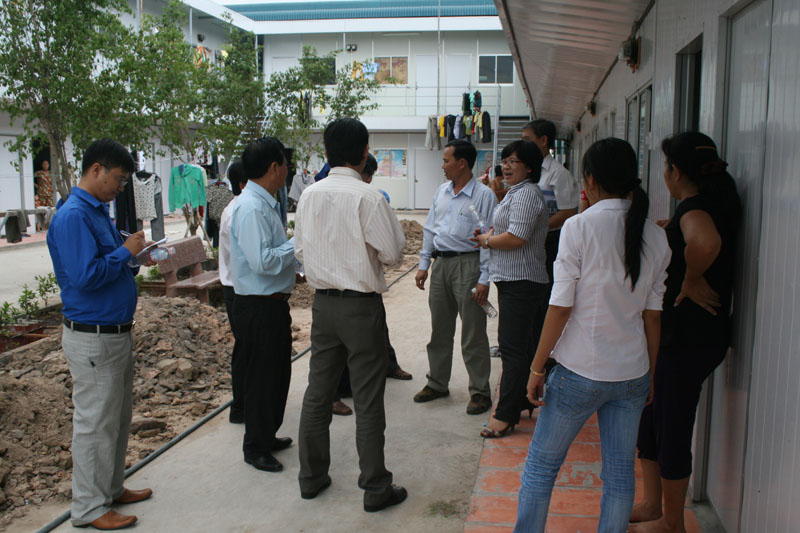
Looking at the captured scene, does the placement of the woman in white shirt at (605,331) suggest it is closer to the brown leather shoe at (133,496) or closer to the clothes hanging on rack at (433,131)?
the brown leather shoe at (133,496)

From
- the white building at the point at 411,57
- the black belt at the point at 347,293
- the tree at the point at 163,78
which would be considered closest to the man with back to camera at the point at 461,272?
the black belt at the point at 347,293

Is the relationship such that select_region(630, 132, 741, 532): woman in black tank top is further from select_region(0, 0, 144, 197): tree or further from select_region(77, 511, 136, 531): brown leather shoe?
select_region(0, 0, 144, 197): tree

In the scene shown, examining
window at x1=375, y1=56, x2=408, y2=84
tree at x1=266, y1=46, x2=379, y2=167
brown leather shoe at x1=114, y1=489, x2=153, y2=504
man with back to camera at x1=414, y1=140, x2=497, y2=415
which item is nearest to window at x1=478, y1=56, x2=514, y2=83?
window at x1=375, y1=56, x2=408, y2=84

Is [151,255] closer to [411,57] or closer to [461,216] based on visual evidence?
[461,216]

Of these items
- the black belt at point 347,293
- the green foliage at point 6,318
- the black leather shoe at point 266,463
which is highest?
the black belt at point 347,293

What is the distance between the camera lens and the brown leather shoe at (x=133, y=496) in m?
3.53

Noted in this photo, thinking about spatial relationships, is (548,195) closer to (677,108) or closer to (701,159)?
(677,108)

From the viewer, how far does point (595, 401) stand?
257 cm

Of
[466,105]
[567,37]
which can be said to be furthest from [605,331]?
[466,105]

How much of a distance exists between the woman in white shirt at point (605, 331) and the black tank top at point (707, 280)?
0.25m

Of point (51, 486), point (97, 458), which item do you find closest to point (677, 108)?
point (97, 458)

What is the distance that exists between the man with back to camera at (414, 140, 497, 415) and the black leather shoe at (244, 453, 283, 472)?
1.39 m

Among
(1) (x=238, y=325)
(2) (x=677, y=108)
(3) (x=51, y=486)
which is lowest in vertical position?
(3) (x=51, y=486)

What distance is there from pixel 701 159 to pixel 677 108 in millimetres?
1443
